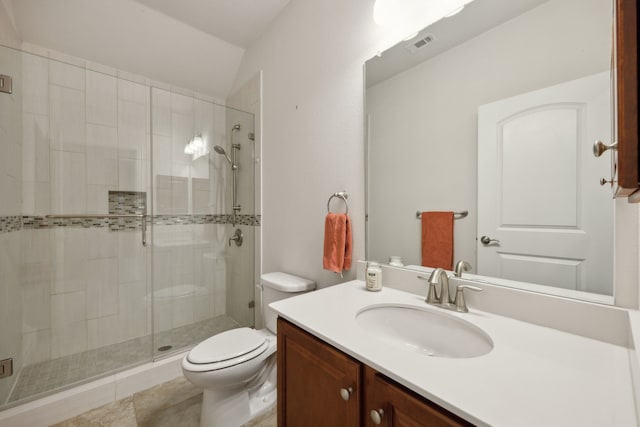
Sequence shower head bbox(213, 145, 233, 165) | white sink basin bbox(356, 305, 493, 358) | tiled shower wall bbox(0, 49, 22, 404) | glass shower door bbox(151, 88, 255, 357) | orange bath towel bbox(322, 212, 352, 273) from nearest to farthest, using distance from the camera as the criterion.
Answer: white sink basin bbox(356, 305, 493, 358) → orange bath towel bbox(322, 212, 352, 273) → tiled shower wall bbox(0, 49, 22, 404) → glass shower door bbox(151, 88, 255, 357) → shower head bbox(213, 145, 233, 165)

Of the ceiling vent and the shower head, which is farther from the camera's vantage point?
the shower head

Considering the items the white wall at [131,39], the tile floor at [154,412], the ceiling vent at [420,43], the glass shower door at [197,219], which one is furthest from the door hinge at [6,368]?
the ceiling vent at [420,43]

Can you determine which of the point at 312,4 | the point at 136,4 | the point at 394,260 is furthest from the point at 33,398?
the point at 312,4

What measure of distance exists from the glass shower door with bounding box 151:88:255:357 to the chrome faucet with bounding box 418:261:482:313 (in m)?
1.65

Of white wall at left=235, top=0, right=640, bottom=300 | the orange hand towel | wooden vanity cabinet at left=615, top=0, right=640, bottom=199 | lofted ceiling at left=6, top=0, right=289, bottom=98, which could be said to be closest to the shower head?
white wall at left=235, top=0, right=640, bottom=300

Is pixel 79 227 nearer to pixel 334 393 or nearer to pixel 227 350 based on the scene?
pixel 227 350

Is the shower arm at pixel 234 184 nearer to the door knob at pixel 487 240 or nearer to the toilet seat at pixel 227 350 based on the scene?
the toilet seat at pixel 227 350

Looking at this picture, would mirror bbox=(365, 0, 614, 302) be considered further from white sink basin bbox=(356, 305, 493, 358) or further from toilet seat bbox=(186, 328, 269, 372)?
toilet seat bbox=(186, 328, 269, 372)

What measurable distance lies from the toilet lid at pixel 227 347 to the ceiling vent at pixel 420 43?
1.60 metres

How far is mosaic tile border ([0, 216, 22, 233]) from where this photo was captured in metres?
1.46

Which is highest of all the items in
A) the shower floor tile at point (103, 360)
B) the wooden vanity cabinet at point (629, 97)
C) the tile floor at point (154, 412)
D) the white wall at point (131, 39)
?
the white wall at point (131, 39)

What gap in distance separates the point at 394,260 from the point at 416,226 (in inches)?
7.5

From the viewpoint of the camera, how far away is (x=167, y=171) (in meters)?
2.11

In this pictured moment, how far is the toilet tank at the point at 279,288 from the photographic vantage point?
156cm
